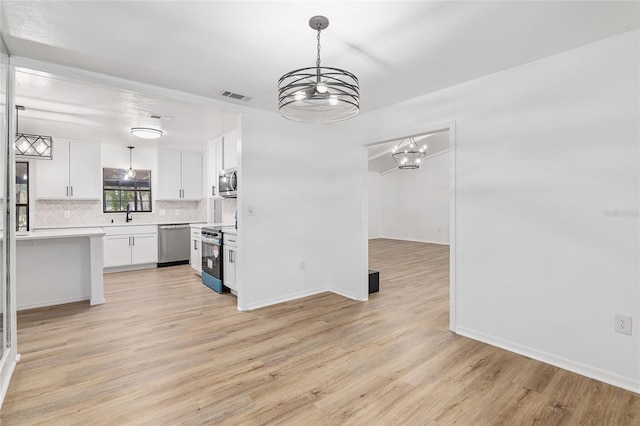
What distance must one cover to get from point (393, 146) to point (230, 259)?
692 cm

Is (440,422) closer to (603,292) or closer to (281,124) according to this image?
(603,292)

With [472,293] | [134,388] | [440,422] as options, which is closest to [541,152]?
[472,293]

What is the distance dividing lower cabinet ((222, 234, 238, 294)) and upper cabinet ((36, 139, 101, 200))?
136 inches

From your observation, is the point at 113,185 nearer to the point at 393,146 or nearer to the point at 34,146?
the point at 34,146

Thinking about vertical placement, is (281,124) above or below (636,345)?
above

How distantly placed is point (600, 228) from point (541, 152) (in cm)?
72

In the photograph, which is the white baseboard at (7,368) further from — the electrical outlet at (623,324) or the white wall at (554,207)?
the electrical outlet at (623,324)

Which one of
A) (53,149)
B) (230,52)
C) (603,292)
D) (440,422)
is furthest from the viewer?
(53,149)

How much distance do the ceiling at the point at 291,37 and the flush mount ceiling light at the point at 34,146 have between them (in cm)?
275

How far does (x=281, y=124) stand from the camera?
13.6 ft

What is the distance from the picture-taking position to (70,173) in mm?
5715

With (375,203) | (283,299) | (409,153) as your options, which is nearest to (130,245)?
(283,299)

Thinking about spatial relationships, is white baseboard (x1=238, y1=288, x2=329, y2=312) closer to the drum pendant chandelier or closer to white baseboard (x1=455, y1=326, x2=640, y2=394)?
white baseboard (x1=455, y1=326, x2=640, y2=394)

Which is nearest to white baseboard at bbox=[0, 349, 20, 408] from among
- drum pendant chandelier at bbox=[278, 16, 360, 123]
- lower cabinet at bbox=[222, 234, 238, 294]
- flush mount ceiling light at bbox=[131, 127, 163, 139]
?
lower cabinet at bbox=[222, 234, 238, 294]
